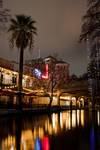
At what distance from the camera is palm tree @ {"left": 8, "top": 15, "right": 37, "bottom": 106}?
6575cm

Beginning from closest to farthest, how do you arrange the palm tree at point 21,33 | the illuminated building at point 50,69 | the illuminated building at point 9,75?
the palm tree at point 21,33, the illuminated building at point 9,75, the illuminated building at point 50,69

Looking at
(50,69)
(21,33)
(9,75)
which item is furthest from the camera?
(50,69)

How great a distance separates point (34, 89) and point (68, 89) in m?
9.18

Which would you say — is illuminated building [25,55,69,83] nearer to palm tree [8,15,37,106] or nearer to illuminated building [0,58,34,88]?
illuminated building [0,58,34,88]

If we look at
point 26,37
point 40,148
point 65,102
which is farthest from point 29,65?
point 40,148

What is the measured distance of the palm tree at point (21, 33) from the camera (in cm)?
6575

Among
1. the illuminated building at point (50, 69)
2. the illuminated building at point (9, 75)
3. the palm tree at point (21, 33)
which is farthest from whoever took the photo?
the illuminated building at point (50, 69)

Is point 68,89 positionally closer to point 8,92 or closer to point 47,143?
point 8,92

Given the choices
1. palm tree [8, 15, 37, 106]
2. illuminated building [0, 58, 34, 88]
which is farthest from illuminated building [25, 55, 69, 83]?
palm tree [8, 15, 37, 106]

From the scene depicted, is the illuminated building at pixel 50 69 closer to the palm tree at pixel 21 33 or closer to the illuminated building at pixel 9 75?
the illuminated building at pixel 9 75

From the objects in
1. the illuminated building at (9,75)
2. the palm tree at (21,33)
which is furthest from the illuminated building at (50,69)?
the palm tree at (21,33)

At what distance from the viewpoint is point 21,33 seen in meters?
Answer: 67.1

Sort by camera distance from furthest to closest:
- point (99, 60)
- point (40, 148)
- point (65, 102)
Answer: point (65, 102) < point (99, 60) < point (40, 148)

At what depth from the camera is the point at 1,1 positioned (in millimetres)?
27656
